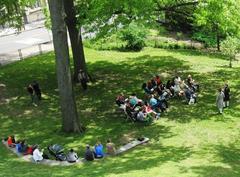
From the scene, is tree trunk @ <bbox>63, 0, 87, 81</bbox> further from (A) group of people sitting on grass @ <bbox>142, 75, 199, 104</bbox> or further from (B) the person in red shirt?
(B) the person in red shirt

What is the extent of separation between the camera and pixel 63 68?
23.5 metres

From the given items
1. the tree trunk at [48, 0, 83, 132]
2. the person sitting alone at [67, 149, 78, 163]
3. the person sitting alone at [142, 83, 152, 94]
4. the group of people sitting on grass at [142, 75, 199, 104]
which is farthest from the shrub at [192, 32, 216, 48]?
the person sitting alone at [67, 149, 78, 163]

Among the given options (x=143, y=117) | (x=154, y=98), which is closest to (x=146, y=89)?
(x=154, y=98)

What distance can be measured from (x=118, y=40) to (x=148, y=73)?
9.71 meters

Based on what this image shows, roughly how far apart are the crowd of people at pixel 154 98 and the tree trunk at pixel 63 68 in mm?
2842

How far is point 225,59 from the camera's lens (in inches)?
1542

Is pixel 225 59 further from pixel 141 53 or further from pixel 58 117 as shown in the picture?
pixel 58 117

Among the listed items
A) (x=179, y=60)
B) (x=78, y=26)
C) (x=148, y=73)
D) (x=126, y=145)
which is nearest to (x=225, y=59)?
(x=179, y=60)

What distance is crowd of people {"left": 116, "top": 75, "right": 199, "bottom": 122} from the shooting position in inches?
979

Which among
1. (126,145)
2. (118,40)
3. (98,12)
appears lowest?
(126,145)

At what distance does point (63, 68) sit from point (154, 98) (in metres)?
5.26

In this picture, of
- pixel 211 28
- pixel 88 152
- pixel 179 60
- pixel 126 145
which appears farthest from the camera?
pixel 179 60

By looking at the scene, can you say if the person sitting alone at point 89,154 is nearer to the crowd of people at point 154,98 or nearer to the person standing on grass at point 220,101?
the crowd of people at point 154,98

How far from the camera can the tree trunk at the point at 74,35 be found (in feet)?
94.7
